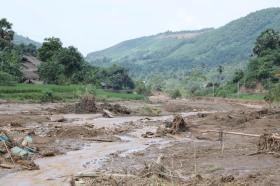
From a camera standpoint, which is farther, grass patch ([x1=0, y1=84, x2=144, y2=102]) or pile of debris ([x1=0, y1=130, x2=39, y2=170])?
grass patch ([x1=0, y1=84, x2=144, y2=102])

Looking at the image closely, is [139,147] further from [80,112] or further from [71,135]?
[80,112]

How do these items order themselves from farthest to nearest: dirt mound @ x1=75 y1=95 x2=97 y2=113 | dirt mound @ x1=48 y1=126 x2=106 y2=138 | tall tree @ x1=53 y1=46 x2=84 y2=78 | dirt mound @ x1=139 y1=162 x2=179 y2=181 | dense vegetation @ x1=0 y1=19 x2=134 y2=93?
tall tree @ x1=53 y1=46 x2=84 y2=78
dense vegetation @ x1=0 y1=19 x2=134 y2=93
dirt mound @ x1=75 y1=95 x2=97 y2=113
dirt mound @ x1=48 y1=126 x2=106 y2=138
dirt mound @ x1=139 y1=162 x2=179 y2=181

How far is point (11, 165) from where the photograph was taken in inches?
738

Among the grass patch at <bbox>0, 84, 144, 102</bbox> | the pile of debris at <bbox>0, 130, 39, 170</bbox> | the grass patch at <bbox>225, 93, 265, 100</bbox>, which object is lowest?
the grass patch at <bbox>225, 93, 265, 100</bbox>

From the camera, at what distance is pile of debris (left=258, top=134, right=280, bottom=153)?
19.7 metres

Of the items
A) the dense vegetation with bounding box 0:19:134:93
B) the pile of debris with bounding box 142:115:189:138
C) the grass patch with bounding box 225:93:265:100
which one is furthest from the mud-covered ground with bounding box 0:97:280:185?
the grass patch with bounding box 225:93:265:100

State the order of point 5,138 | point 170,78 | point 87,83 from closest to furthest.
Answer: point 5,138 < point 87,83 < point 170,78

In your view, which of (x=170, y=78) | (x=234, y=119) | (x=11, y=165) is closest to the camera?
(x=11, y=165)

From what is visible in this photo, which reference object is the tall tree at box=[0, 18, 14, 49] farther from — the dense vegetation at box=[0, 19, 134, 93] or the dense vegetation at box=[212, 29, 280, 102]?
the dense vegetation at box=[212, 29, 280, 102]

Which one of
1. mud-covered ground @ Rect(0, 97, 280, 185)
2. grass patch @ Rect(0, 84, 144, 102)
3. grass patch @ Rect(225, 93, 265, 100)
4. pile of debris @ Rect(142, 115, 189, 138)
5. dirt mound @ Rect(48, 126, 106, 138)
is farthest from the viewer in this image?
grass patch @ Rect(225, 93, 265, 100)

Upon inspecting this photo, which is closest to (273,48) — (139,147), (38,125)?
(38,125)

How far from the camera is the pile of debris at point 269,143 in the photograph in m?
19.7

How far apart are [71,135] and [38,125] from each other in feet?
21.5

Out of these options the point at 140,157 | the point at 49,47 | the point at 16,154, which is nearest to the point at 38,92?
the point at 49,47
